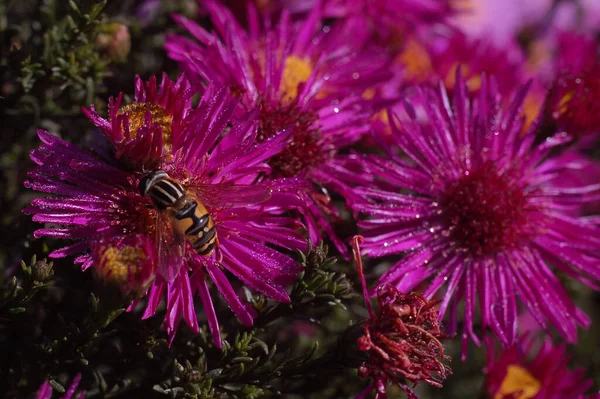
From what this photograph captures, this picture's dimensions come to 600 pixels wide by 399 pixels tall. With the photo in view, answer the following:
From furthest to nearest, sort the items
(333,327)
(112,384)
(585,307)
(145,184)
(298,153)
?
(585,307), (333,327), (298,153), (112,384), (145,184)

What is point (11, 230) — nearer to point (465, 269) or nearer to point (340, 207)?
point (340, 207)

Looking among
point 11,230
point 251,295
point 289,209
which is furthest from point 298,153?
point 11,230

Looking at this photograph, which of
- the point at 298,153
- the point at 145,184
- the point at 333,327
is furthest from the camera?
the point at 333,327

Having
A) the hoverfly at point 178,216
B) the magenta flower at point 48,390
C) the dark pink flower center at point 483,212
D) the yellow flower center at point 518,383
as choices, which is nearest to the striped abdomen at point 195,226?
the hoverfly at point 178,216


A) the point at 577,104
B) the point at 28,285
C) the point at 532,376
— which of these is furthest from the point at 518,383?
the point at 28,285

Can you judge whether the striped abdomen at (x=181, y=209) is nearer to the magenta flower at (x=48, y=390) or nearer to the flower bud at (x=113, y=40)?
the magenta flower at (x=48, y=390)

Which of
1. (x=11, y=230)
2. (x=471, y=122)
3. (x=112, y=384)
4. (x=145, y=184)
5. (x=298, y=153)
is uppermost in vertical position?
(x=471, y=122)

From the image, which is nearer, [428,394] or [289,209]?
[289,209]

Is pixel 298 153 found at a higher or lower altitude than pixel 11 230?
higher
